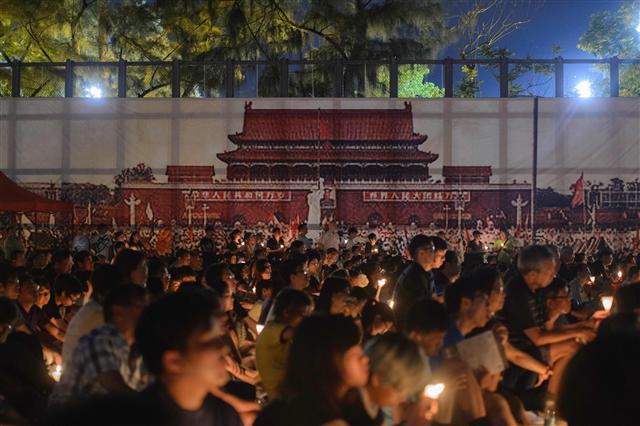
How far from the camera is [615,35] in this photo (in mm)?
42750

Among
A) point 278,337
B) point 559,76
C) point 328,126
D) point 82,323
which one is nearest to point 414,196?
point 328,126

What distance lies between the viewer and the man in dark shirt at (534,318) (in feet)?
18.7

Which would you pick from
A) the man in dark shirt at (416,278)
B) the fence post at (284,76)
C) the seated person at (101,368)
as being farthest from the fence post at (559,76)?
the seated person at (101,368)

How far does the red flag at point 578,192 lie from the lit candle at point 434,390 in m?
17.0

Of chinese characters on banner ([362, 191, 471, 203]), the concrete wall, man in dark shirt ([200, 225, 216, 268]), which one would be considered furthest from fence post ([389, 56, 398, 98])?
man in dark shirt ([200, 225, 216, 268])

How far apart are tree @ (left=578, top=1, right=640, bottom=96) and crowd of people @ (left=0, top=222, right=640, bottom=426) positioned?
36.3m

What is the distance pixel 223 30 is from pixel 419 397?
25.8m

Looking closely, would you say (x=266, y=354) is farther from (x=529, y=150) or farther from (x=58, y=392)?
(x=529, y=150)

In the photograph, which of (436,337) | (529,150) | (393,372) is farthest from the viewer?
(529,150)

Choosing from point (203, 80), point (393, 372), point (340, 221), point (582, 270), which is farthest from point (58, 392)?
point (203, 80)

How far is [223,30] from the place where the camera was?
28.3 meters

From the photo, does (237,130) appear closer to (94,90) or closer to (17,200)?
(17,200)

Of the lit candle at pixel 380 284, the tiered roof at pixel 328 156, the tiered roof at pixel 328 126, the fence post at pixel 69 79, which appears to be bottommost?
the lit candle at pixel 380 284

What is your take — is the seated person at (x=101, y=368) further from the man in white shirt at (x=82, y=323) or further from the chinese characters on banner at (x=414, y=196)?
the chinese characters on banner at (x=414, y=196)
